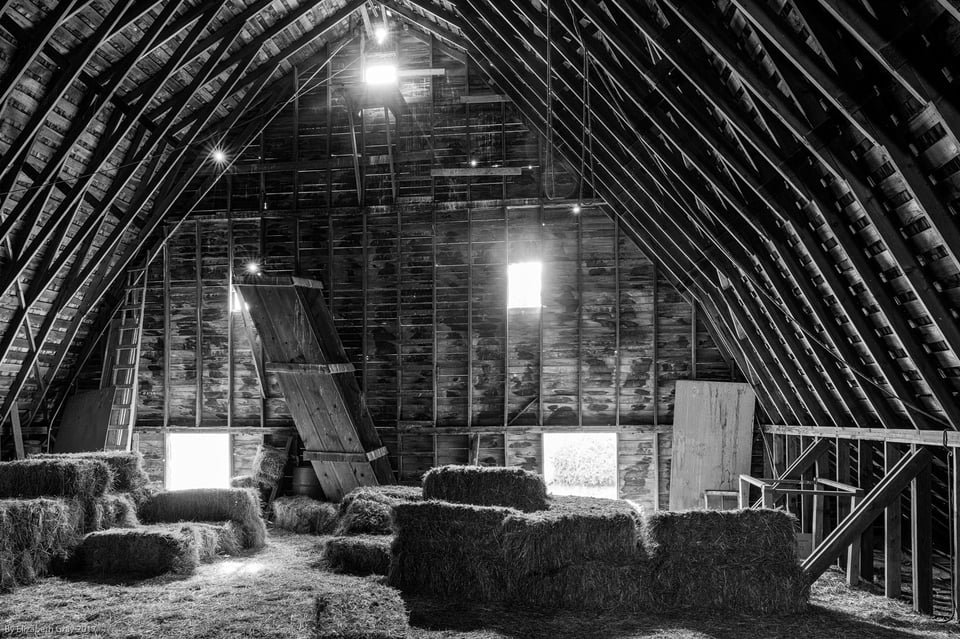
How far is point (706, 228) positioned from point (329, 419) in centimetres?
661

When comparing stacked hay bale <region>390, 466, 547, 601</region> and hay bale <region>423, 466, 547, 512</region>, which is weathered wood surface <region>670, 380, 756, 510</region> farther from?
stacked hay bale <region>390, 466, 547, 601</region>

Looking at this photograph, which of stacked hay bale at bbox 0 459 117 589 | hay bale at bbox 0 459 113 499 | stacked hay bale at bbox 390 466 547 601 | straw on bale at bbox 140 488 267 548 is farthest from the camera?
straw on bale at bbox 140 488 267 548

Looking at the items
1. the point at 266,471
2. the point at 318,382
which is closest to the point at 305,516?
the point at 266,471

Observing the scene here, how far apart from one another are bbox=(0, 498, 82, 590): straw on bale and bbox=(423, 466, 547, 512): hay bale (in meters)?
4.32

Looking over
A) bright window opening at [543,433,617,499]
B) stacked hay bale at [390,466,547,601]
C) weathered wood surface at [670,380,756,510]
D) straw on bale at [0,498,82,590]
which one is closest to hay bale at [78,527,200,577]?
straw on bale at [0,498,82,590]

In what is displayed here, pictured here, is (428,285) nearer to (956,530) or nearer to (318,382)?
(318,382)

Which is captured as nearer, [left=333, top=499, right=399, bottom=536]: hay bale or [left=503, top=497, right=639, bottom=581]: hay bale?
[left=503, top=497, right=639, bottom=581]: hay bale

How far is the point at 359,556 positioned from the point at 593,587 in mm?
2980

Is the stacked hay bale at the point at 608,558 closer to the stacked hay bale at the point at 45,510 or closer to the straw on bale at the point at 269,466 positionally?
the stacked hay bale at the point at 45,510

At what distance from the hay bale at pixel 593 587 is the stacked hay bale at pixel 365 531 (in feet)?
5.95

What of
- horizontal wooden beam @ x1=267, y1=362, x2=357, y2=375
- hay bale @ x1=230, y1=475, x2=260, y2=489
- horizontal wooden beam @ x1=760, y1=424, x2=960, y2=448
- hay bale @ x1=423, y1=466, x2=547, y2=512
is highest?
horizontal wooden beam @ x1=267, y1=362, x2=357, y2=375

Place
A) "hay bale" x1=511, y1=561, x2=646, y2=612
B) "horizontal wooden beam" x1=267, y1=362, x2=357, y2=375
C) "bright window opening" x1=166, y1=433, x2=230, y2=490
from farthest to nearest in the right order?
"bright window opening" x1=166, y1=433, x2=230, y2=490 < "horizontal wooden beam" x1=267, y1=362, x2=357, y2=375 < "hay bale" x1=511, y1=561, x2=646, y2=612

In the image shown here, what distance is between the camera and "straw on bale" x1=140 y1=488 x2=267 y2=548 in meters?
9.58

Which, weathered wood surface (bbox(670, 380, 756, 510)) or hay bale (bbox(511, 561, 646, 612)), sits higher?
weathered wood surface (bbox(670, 380, 756, 510))
